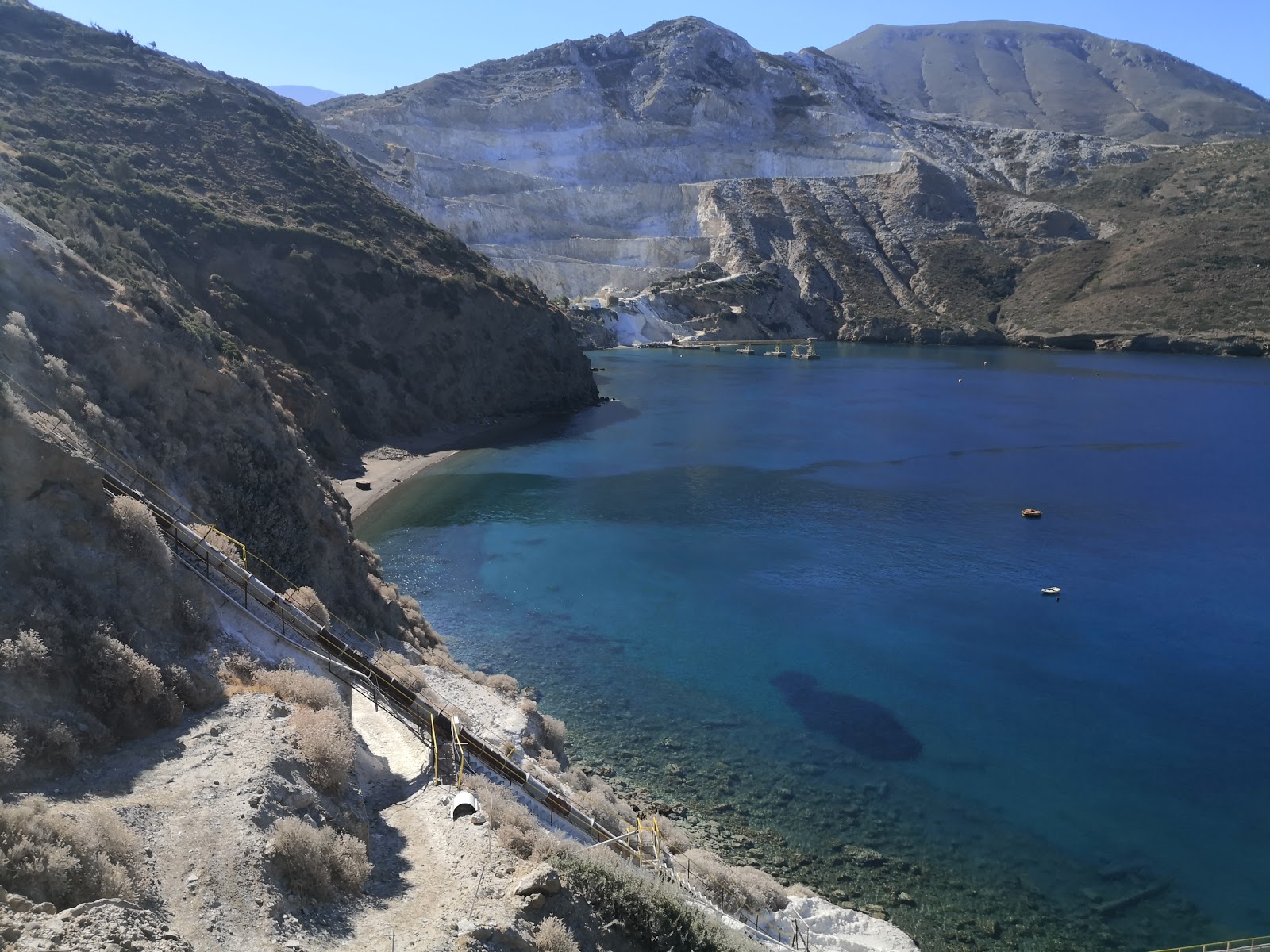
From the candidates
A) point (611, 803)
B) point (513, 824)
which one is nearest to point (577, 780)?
point (611, 803)

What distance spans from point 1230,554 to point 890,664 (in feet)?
67.0

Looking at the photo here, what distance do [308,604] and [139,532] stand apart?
169 inches

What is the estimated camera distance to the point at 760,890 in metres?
14.8

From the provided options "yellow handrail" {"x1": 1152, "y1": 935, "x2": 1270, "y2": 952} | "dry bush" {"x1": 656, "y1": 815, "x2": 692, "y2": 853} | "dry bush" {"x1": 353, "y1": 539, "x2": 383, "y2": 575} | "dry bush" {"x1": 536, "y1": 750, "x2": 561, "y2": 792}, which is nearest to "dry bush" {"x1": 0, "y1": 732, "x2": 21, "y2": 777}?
"dry bush" {"x1": 536, "y1": 750, "x2": 561, "y2": 792}

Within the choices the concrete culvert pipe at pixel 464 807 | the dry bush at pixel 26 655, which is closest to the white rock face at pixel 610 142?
the dry bush at pixel 26 655

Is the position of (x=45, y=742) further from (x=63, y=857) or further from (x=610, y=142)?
(x=610, y=142)

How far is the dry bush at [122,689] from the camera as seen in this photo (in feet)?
33.8

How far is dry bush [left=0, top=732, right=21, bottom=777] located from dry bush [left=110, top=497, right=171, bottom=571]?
399 centimetres

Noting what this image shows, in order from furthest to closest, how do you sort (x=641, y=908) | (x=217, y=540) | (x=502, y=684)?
(x=502, y=684), (x=217, y=540), (x=641, y=908)

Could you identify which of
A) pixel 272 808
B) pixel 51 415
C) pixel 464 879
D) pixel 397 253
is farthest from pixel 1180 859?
pixel 397 253

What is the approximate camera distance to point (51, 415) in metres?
14.3

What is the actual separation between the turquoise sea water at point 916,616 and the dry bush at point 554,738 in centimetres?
178

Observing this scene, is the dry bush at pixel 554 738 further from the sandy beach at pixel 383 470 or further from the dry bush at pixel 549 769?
the sandy beach at pixel 383 470

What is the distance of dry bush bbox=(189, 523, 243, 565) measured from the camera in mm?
14891
